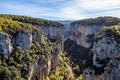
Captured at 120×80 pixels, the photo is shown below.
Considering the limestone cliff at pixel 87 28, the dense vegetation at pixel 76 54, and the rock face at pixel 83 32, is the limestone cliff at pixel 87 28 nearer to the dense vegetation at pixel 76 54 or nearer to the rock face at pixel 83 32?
the rock face at pixel 83 32

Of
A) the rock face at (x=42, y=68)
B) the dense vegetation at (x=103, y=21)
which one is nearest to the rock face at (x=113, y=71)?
the rock face at (x=42, y=68)

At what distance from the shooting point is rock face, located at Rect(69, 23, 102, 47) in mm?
176875

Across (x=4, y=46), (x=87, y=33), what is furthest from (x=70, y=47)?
→ (x=4, y=46)

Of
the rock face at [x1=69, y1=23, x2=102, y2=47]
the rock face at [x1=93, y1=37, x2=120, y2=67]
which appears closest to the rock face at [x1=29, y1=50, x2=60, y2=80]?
the rock face at [x1=93, y1=37, x2=120, y2=67]

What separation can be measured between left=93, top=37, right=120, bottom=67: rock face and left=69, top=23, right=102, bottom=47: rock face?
85443mm

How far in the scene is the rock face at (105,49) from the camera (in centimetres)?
8250

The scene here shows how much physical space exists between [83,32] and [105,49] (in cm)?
10206

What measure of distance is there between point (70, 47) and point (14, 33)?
79332 mm

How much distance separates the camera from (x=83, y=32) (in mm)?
186500

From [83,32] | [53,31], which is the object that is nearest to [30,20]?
[53,31]

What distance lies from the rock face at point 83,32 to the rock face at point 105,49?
85.4m

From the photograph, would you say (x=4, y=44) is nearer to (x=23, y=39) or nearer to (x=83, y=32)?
(x=23, y=39)

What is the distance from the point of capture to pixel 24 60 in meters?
103

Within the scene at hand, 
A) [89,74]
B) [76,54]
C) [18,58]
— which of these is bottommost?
[76,54]
